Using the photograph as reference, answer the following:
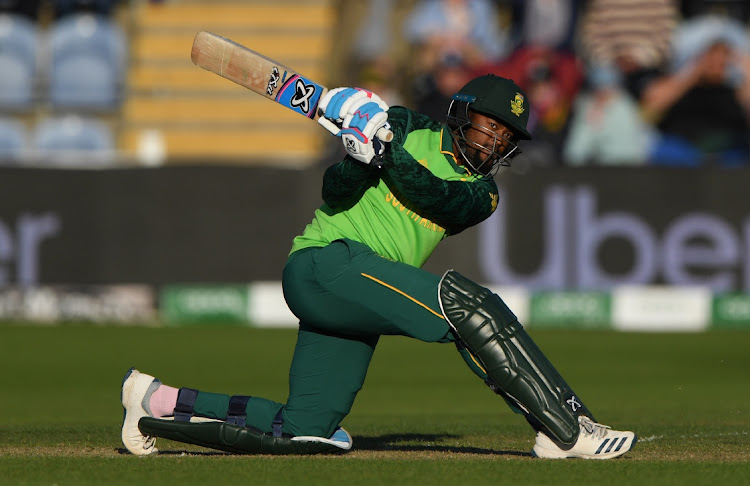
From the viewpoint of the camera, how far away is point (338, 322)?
4367 mm

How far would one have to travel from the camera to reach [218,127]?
596 inches

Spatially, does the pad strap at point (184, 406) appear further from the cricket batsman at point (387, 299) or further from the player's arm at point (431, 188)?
the player's arm at point (431, 188)

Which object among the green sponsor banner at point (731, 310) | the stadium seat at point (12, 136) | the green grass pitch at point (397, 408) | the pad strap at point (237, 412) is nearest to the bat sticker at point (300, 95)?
the pad strap at point (237, 412)

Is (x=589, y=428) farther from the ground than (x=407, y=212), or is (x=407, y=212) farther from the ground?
(x=407, y=212)

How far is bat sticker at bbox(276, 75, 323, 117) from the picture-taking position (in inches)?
176

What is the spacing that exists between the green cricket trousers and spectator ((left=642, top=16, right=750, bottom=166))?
849 cm

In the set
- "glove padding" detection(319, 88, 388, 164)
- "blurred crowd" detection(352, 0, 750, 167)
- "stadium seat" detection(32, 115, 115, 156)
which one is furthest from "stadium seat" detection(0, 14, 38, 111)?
"glove padding" detection(319, 88, 388, 164)

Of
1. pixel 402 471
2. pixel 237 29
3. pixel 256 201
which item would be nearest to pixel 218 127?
pixel 237 29

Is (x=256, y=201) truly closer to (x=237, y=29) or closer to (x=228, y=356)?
(x=228, y=356)

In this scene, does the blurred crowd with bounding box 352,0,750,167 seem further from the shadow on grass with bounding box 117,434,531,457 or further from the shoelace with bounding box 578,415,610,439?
the shoelace with bounding box 578,415,610,439

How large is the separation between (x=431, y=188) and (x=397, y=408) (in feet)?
11.0

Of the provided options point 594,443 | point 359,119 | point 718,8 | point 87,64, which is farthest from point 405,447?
point 87,64

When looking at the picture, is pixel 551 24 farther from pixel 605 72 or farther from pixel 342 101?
pixel 342 101

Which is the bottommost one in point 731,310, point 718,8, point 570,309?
point 570,309
